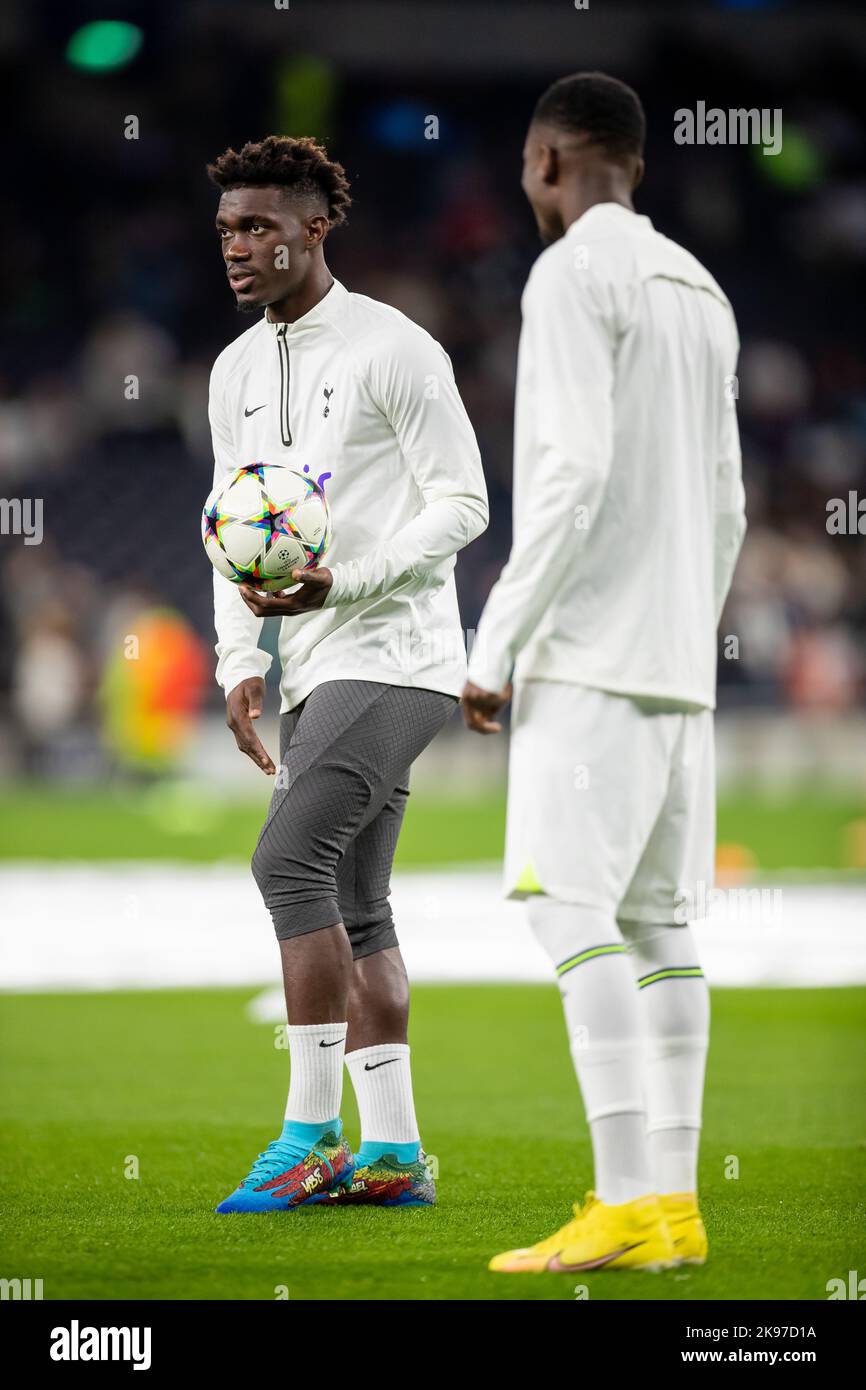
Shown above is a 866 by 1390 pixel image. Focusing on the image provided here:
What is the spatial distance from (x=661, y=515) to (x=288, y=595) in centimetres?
94

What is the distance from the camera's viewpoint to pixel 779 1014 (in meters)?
7.96

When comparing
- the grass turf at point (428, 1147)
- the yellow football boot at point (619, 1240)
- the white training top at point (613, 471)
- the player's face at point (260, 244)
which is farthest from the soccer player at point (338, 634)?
the yellow football boot at point (619, 1240)

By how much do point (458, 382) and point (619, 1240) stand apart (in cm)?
2146

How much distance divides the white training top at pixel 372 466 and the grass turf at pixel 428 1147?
130 centimetres

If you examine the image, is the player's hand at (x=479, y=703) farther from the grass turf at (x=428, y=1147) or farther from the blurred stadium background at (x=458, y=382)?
the blurred stadium background at (x=458, y=382)

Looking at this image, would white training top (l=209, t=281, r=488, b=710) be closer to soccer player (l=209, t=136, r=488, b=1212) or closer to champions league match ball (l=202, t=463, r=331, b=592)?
soccer player (l=209, t=136, r=488, b=1212)

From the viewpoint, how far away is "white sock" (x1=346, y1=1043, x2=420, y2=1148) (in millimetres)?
4707

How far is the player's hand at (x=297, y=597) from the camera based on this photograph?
14.0 feet

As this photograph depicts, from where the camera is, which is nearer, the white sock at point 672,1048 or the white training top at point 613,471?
the white training top at point 613,471

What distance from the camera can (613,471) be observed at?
381cm

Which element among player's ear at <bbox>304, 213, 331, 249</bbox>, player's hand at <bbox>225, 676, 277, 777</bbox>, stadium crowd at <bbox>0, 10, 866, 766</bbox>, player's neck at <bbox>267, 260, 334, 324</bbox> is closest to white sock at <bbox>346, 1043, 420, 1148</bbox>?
player's hand at <bbox>225, 676, 277, 777</bbox>

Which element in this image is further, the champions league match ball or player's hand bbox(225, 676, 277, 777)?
player's hand bbox(225, 676, 277, 777)

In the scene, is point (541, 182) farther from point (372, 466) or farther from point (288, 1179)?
point (288, 1179)

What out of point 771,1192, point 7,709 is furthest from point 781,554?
point 771,1192
